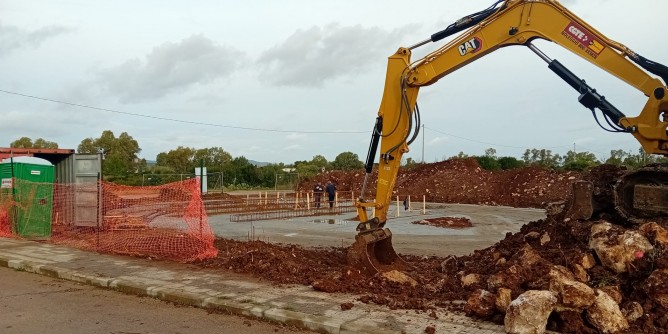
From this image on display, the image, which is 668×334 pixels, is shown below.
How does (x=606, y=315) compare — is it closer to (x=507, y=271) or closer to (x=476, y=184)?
(x=507, y=271)

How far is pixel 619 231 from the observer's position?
6.96m

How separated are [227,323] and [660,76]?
7.46m

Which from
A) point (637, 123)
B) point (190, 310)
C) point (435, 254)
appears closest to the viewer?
point (190, 310)

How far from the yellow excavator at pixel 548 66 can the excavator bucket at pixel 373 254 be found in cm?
2

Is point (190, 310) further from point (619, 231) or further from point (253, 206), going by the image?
point (253, 206)

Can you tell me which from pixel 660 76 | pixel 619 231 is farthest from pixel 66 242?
pixel 660 76

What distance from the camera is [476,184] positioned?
139 ft

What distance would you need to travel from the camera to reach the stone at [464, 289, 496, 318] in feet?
20.1

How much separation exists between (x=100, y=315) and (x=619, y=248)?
690 cm

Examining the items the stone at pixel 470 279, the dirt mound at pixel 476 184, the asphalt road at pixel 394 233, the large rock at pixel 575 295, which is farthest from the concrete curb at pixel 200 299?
the dirt mound at pixel 476 184

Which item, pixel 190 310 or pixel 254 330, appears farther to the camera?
→ pixel 190 310

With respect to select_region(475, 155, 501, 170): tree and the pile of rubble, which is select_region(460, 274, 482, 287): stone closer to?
the pile of rubble

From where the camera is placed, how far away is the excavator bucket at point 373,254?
8609mm

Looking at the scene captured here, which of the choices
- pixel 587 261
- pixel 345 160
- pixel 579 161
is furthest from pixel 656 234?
pixel 345 160
